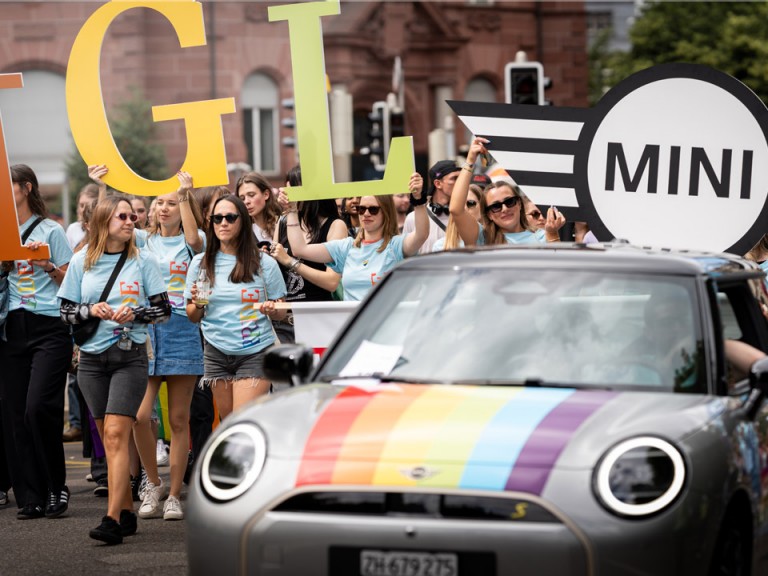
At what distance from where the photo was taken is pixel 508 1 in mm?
54281

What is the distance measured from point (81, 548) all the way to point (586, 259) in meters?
3.70

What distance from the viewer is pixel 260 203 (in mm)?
11305

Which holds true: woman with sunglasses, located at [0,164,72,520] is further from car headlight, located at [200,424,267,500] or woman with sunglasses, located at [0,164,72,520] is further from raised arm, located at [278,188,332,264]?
car headlight, located at [200,424,267,500]

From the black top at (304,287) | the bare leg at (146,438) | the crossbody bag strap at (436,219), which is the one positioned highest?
the crossbody bag strap at (436,219)

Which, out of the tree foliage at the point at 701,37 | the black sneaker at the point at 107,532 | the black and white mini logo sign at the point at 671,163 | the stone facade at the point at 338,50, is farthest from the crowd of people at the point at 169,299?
the tree foliage at the point at 701,37

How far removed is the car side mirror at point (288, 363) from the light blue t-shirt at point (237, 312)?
3.04m

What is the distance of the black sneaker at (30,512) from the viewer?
10133mm

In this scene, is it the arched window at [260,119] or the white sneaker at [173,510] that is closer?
the white sneaker at [173,510]

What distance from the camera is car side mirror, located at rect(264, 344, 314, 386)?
250 inches

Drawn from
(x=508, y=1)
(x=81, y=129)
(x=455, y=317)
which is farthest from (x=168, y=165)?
A: (x=455, y=317)

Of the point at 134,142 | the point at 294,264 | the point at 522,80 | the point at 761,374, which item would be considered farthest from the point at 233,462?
the point at 134,142

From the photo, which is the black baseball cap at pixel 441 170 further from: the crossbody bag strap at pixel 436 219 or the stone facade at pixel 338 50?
the stone facade at pixel 338 50

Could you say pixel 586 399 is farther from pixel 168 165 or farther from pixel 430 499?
pixel 168 165

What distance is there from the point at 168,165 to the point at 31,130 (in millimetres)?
3952
